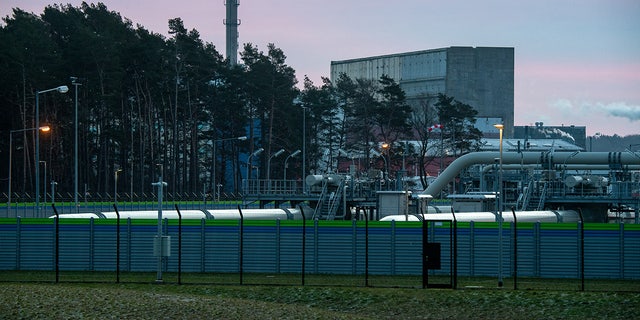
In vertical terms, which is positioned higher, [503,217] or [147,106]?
[147,106]

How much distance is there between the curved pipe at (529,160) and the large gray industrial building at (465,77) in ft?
269

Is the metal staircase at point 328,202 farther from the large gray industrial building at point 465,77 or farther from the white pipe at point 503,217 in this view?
the large gray industrial building at point 465,77

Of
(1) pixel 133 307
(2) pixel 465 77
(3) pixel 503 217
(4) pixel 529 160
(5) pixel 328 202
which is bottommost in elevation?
(1) pixel 133 307

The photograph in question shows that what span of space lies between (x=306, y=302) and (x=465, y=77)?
142m

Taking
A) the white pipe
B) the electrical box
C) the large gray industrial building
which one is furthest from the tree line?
the electrical box

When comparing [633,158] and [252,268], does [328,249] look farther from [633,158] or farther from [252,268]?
[633,158]

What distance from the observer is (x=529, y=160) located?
87750mm

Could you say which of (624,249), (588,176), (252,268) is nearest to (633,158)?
(588,176)

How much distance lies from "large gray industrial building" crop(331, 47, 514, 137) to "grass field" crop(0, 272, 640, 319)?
438ft

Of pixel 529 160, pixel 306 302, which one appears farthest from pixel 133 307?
pixel 529 160

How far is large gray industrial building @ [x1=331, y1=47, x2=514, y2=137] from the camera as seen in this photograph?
173125 millimetres

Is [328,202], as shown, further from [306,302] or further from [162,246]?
[306,302]

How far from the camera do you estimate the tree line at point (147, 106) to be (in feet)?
360

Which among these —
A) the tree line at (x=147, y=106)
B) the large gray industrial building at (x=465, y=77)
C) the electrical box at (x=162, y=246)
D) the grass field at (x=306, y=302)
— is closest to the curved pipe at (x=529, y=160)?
the tree line at (x=147, y=106)
